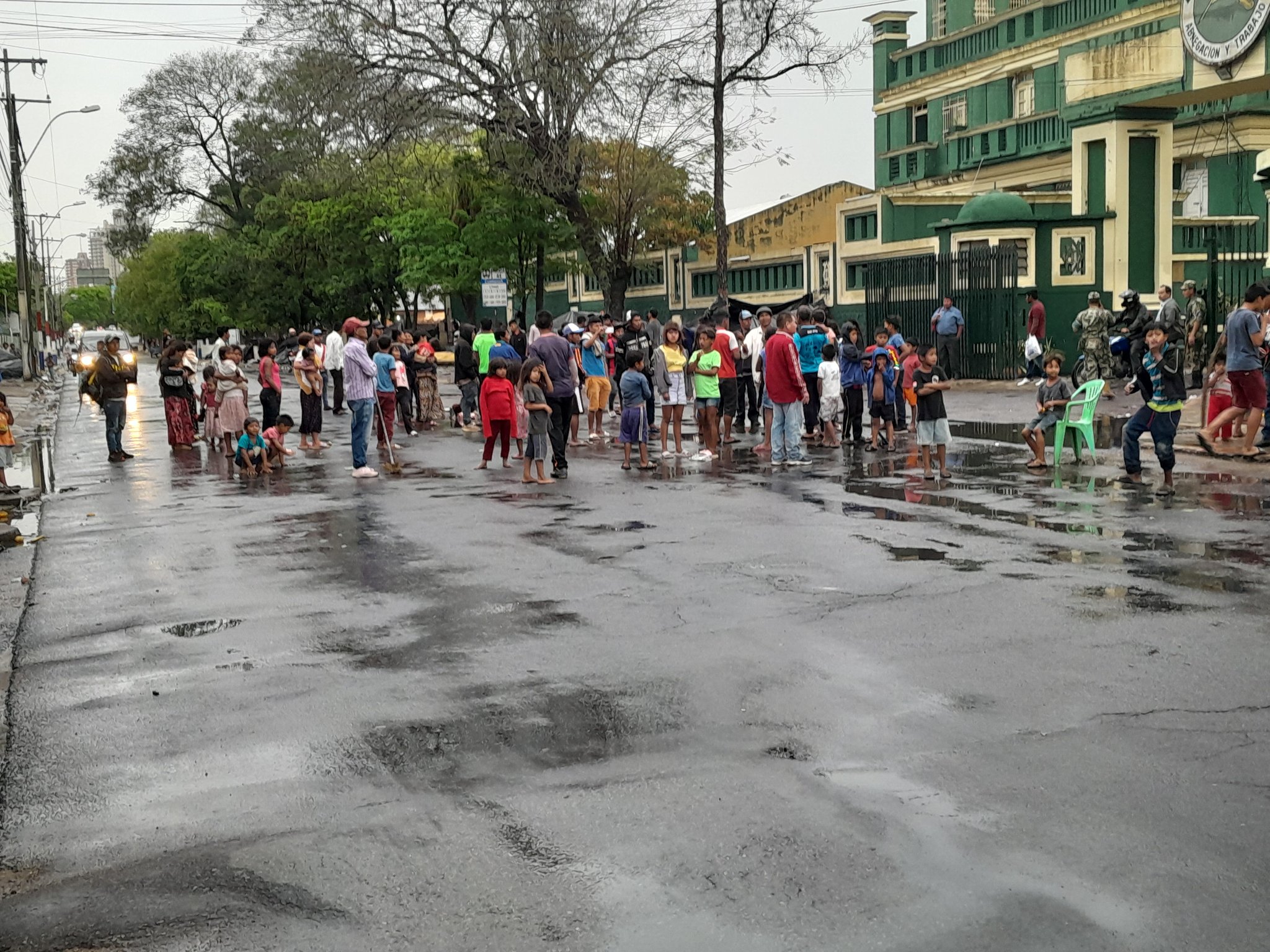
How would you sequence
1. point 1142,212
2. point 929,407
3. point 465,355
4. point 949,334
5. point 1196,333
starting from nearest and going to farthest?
point 929,407
point 1196,333
point 465,355
point 949,334
point 1142,212

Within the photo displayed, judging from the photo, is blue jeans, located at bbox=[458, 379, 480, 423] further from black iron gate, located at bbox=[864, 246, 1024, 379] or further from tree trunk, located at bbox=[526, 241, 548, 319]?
tree trunk, located at bbox=[526, 241, 548, 319]

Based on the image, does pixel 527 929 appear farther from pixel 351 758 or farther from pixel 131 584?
pixel 131 584

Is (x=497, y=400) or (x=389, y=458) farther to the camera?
(x=389, y=458)

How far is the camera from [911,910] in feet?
14.4

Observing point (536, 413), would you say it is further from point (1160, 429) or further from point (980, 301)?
point (980, 301)

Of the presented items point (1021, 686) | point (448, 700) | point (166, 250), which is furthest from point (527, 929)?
point (166, 250)

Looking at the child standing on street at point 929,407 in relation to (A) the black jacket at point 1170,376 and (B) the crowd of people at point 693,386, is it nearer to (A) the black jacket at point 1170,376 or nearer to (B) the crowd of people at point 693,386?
(B) the crowd of people at point 693,386

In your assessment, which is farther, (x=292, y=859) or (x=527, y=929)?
(x=292, y=859)

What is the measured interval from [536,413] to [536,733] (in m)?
9.81

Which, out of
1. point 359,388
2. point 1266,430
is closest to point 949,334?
point 1266,430

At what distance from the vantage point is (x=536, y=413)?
1600 cm

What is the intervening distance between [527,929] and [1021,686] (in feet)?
11.1

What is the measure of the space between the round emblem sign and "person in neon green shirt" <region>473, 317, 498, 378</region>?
14657 mm

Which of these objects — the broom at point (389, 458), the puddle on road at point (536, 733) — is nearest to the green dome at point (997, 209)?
the broom at point (389, 458)
